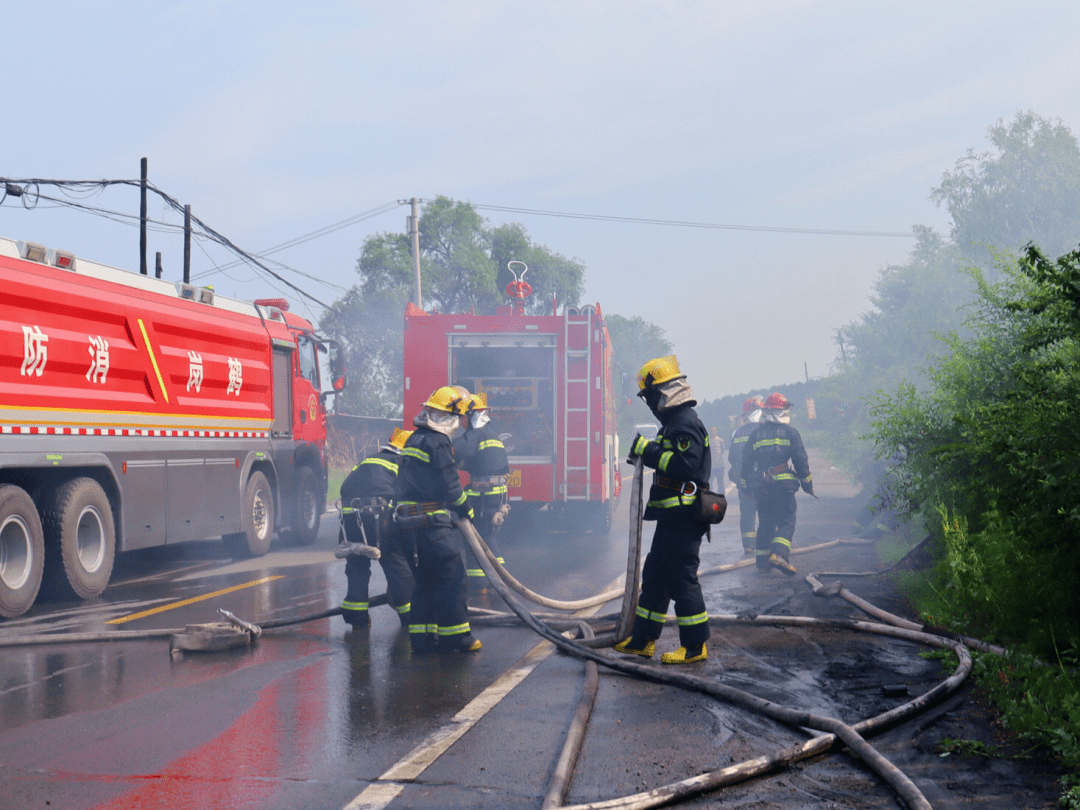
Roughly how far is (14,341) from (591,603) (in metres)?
5.34

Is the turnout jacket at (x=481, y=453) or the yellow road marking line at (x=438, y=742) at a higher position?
the turnout jacket at (x=481, y=453)

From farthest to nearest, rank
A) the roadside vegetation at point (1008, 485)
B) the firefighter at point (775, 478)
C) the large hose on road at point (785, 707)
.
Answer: the firefighter at point (775, 478) → the roadside vegetation at point (1008, 485) → the large hose on road at point (785, 707)

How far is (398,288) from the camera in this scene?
1583 inches

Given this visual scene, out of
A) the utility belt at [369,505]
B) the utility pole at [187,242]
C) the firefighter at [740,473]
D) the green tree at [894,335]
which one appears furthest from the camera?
the green tree at [894,335]

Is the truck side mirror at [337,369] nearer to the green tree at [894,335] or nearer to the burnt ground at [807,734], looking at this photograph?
the burnt ground at [807,734]

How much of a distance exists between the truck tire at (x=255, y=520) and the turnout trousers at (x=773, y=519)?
20.4 feet

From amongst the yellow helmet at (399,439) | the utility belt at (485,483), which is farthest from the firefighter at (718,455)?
the yellow helmet at (399,439)

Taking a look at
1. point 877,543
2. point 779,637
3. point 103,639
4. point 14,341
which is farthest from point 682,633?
point 877,543

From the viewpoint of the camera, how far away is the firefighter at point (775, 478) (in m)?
9.97

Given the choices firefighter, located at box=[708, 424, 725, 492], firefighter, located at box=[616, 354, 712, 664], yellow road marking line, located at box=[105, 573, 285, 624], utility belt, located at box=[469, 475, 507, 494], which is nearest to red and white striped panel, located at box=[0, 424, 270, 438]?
yellow road marking line, located at box=[105, 573, 285, 624]

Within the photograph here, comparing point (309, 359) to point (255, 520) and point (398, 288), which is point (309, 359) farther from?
point (398, 288)

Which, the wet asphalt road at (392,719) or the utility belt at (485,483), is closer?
the wet asphalt road at (392,719)

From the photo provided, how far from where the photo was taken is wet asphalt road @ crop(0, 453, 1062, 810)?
12.0 ft

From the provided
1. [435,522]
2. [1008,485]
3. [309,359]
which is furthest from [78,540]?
[1008,485]
